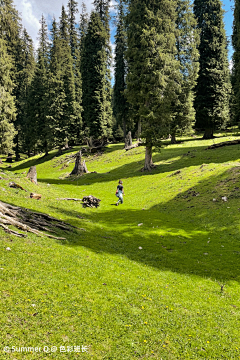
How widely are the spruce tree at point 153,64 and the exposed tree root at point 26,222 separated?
800 inches

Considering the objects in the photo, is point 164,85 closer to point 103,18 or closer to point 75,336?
point 75,336

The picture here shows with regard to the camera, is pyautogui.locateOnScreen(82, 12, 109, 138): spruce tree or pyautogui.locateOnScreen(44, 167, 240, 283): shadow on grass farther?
pyautogui.locateOnScreen(82, 12, 109, 138): spruce tree

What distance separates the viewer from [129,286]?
8148 millimetres

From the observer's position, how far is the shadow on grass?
423 inches

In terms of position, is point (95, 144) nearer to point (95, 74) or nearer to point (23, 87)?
point (95, 74)

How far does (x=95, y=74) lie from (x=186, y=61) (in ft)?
71.4

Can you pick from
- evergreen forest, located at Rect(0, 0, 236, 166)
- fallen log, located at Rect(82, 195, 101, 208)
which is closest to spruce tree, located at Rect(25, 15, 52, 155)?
evergreen forest, located at Rect(0, 0, 236, 166)

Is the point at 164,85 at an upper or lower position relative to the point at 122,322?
upper

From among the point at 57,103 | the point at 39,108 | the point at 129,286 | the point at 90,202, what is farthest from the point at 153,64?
the point at 39,108

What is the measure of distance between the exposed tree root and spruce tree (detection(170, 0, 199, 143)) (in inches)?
1129

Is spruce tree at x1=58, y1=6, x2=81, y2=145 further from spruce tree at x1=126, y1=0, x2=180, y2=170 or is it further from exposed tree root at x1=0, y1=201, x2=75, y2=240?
exposed tree root at x1=0, y1=201, x2=75, y2=240

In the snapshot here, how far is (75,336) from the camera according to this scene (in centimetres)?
544

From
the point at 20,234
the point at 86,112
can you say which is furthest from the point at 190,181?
the point at 86,112

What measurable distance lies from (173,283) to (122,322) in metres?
3.29
